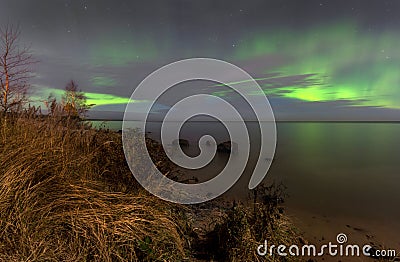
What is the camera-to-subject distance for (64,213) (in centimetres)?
301

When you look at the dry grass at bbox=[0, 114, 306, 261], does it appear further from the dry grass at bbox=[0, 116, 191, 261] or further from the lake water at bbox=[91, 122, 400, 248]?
the lake water at bbox=[91, 122, 400, 248]

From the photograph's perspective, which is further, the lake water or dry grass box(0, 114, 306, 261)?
the lake water

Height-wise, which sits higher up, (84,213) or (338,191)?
(84,213)

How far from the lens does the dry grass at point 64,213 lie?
2.77 metres

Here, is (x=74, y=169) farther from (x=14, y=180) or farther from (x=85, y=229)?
(x=85, y=229)

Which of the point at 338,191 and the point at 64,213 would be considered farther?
the point at 338,191

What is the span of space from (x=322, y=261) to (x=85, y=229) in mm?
4383

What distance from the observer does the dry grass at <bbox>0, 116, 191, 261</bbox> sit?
277 centimetres

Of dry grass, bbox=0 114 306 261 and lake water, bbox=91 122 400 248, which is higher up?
dry grass, bbox=0 114 306 261

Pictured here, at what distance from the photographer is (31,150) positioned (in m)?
3.62

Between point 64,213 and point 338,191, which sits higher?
point 64,213

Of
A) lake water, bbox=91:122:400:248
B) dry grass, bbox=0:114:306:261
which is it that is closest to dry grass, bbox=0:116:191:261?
dry grass, bbox=0:114:306:261

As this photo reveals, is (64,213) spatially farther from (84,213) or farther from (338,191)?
(338,191)

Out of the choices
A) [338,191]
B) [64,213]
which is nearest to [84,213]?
[64,213]
